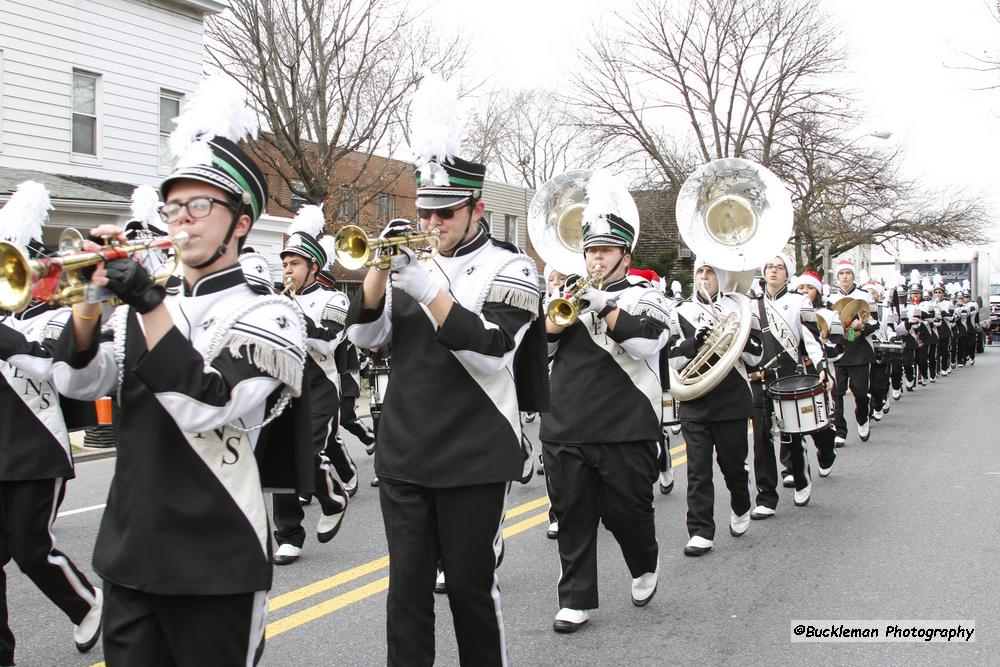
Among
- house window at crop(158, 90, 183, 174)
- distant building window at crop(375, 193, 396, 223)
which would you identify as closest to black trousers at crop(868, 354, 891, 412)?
house window at crop(158, 90, 183, 174)

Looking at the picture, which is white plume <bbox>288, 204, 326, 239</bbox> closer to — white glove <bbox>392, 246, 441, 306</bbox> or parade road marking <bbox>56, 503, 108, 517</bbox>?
parade road marking <bbox>56, 503, 108, 517</bbox>

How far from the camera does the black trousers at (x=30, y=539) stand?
4.41m

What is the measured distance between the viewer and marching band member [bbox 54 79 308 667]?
103 inches

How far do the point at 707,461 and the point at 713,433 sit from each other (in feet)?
0.75

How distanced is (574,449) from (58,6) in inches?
591

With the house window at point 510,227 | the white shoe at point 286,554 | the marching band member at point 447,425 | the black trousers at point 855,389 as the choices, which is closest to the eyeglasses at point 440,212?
the marching band member at point 447,425

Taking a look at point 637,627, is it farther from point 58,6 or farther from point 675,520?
point 58,6

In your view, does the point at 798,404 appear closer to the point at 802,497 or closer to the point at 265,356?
the point at 802,497

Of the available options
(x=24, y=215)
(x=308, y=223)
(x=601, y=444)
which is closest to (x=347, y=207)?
(x=308, y=223)

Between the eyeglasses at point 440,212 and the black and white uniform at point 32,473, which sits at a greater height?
the eyeglasses at point 440,212

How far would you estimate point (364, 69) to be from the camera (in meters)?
20.0

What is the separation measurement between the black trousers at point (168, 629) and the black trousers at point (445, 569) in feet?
3.34

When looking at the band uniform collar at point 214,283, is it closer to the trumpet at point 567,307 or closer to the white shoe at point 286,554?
the trumpet at point 567,307

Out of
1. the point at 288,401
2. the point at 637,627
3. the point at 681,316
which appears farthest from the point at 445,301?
the point at 681,316
